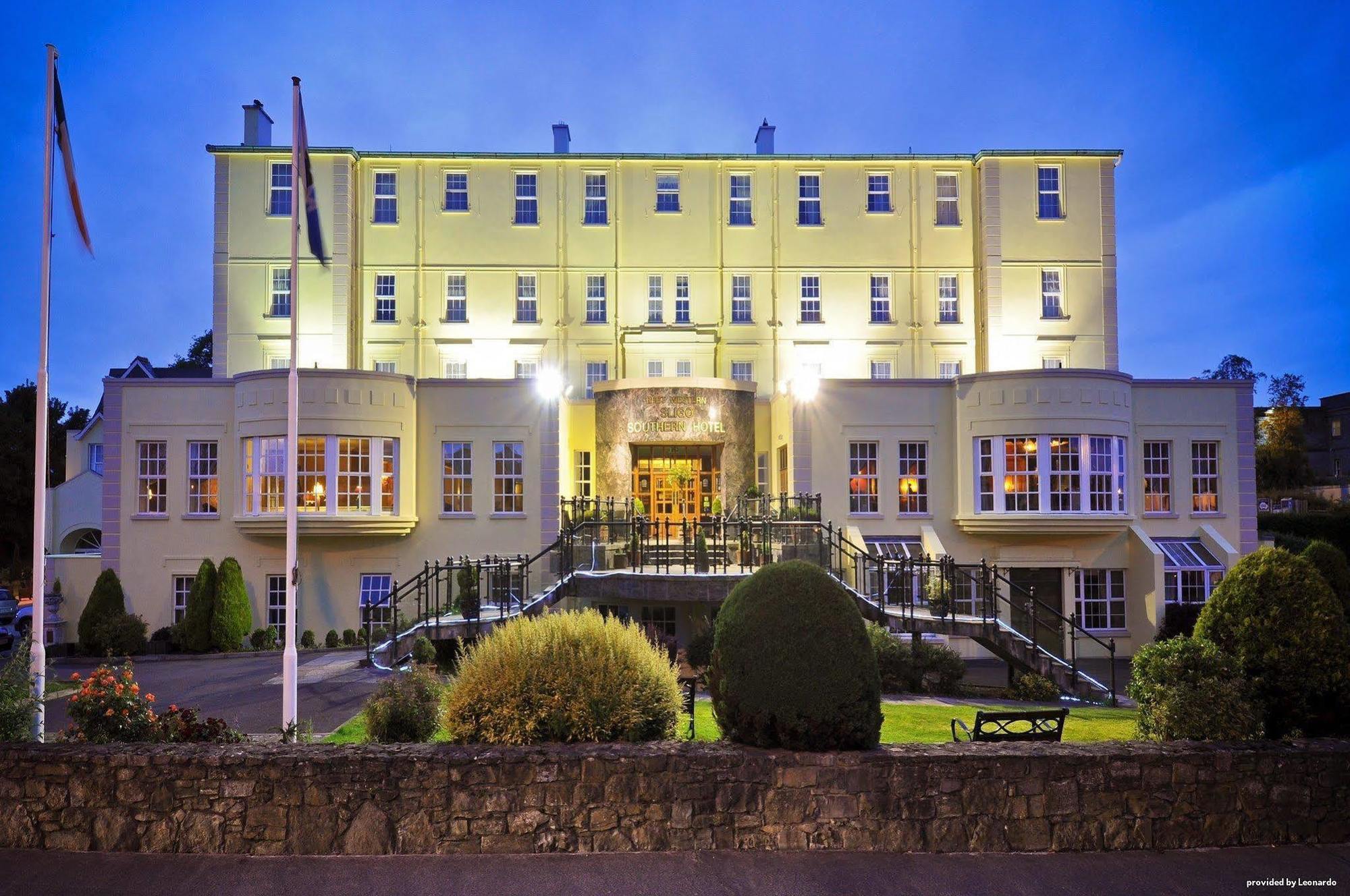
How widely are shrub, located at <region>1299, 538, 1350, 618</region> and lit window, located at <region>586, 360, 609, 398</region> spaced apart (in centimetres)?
2296

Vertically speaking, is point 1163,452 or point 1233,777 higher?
point 1163,452

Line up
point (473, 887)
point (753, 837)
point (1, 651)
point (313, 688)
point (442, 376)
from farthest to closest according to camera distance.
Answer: point (442, 376) < point (1, 651) < point (313, 688) < point (753, 837) < point (473, 887)

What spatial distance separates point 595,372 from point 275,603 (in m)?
12.3

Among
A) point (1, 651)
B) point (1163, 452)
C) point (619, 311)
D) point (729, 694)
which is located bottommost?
point (1, 651)

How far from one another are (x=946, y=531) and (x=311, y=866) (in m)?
19.7

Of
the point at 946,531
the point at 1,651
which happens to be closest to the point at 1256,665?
the point at 946,531

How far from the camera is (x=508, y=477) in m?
25.2

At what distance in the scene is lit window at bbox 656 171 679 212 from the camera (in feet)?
106

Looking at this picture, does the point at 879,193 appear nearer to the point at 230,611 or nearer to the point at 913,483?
the point at 913,483

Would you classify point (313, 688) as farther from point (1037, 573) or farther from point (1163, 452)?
point (1163, 452)

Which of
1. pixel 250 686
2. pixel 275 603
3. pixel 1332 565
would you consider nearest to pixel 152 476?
pixel 275 603

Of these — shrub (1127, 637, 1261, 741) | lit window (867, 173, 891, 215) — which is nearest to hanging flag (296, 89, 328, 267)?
shrub (1127, 637, 1261, 741)

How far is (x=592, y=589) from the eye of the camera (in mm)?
20297

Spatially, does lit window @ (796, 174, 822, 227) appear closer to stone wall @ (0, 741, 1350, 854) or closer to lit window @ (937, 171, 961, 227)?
lit window @ (937, 171, 961, 227)
